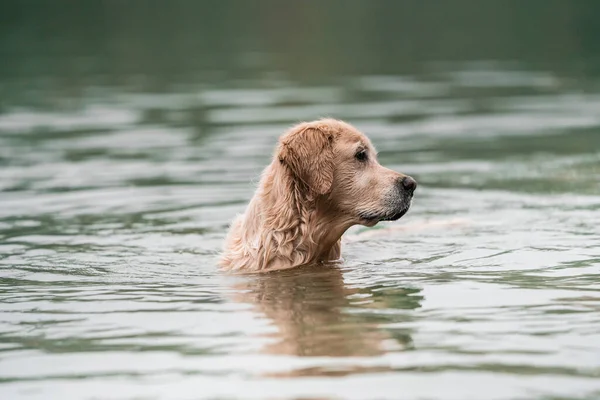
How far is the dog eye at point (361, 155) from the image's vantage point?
387 inches

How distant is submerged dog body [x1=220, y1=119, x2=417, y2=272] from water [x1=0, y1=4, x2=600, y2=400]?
0.92ft

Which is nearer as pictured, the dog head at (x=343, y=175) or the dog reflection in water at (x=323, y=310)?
the dog reflection in water at (x=323, y=310)

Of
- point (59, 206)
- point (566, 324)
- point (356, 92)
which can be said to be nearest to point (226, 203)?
point (59, 206)

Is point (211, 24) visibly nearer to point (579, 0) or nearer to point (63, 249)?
point (579, 0)

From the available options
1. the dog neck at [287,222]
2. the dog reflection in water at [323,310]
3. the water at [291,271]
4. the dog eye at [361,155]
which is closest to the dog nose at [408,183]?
the dog eye at [361,155]

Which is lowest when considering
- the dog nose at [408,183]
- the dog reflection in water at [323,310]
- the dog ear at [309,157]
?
the dog reflection in water at [323,310]

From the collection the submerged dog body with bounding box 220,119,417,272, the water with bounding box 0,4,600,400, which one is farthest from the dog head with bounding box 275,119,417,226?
the water with bounding box 0,4,600,400

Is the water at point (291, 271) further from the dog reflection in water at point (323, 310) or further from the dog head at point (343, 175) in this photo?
the dog head at point (343, 175)

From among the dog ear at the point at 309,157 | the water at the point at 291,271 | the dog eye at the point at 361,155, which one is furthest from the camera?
the dog eye at the point at 361,155

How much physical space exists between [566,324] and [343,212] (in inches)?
108

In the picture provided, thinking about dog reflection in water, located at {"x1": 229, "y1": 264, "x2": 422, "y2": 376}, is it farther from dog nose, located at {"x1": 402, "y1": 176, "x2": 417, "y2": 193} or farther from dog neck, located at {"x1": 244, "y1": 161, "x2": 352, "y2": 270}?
dog nose, located at {"x1": 402, "y1": 176, "x2": 417, "y2": 193}

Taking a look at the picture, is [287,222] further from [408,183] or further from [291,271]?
[408,183]

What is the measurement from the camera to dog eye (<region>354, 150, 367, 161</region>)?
9828 mm

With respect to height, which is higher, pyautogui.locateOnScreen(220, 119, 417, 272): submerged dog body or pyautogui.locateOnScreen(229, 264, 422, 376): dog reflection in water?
pyautogui.locateOnScreen(220, 119, 417, 272): submerged dog body
